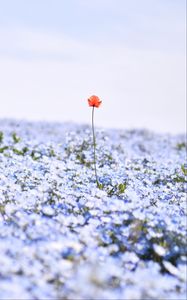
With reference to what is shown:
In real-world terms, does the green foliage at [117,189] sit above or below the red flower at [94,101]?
below

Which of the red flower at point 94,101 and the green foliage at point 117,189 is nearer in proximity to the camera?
the green foliage at point 117,189

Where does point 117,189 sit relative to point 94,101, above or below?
below

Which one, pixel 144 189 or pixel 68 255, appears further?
pixel 144 189

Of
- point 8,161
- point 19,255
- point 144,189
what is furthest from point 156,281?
point 8,161

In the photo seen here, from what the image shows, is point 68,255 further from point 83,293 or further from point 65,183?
point 65,183

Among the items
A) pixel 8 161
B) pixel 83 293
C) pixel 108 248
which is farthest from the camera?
pixel 8 161

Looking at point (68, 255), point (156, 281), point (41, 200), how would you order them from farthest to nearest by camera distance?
point (41, 200) < point (68, 255) < point (156, 281)

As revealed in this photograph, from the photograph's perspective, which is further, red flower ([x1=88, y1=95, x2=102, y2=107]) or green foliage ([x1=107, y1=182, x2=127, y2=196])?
red flower ([x1=88, y1=95, x2=102, y2=107])
